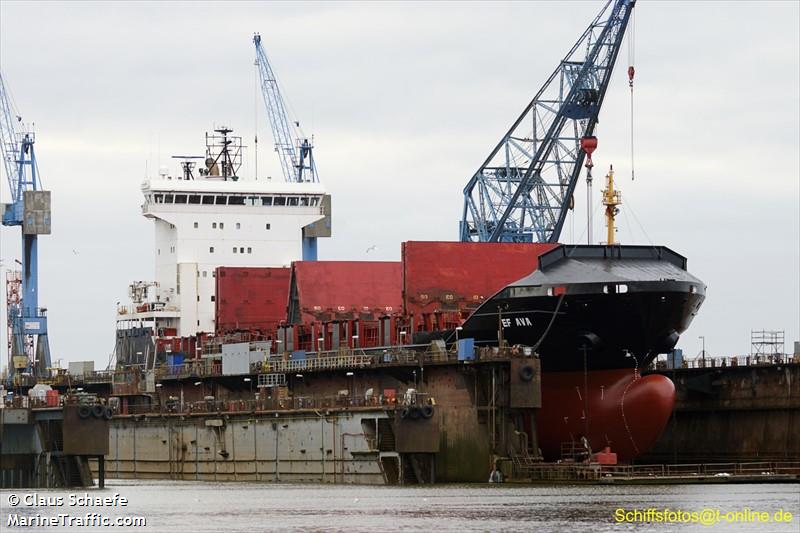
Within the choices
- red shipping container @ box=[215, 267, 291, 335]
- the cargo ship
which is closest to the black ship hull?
the cargo ship

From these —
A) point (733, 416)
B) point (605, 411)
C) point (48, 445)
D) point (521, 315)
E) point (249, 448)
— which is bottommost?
point (249, 448)

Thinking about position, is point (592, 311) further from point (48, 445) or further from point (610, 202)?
point (48, 445)

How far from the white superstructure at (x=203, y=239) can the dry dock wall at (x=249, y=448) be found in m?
15.4

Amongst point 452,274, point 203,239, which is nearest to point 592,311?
point 452,274

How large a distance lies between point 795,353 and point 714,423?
3935mm

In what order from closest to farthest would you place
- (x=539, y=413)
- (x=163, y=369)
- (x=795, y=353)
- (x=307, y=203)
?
(x=539, y=413) < (x=795, y=353) < (x=163, y=369) < (x=307, y=203)

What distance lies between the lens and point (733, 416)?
77000 mm

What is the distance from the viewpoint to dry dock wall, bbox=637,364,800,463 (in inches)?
2948

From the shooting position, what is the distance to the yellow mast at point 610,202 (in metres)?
75.9

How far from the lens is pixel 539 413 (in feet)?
236

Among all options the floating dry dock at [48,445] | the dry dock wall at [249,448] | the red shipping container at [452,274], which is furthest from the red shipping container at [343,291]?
the floating dry dock at [48,445]

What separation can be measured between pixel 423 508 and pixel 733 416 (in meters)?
21.9

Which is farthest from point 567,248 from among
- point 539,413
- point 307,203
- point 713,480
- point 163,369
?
point 307,203

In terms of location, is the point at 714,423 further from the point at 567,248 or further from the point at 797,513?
the point at 797,513
